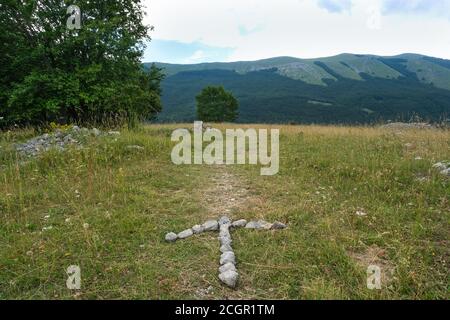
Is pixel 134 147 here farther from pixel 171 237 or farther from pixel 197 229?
pixel 171 237

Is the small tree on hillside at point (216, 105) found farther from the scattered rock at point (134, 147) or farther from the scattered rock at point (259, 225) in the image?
the scattered rock at point (259, 225)

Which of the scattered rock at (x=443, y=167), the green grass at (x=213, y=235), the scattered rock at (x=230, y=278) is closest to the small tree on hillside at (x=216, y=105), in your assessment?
the green grass at (x=213, y=235)

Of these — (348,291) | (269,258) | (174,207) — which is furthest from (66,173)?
(348,291)

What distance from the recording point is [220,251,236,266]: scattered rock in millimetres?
4360

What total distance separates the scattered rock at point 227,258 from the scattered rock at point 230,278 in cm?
31

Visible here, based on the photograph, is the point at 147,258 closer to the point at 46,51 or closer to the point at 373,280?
the point at 373,280

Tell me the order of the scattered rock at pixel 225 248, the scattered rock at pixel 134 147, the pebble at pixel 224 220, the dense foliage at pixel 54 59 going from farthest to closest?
1. the dense foliage at pixel 54 59
2. the scattered rock at pixel 134 147
3. the pebble at pixel 224 220
4. the scattered rock at pixel 225 248

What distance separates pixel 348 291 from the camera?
379cm

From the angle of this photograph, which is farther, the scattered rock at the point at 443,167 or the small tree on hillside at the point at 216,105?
the small tree on hillside at the point at 216,105

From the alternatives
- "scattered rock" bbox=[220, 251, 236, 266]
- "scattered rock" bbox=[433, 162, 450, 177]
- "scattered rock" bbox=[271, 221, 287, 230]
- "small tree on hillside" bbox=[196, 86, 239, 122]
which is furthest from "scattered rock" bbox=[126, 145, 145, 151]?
"small tree on hillside" bbox=[196, 86, 239, 122]

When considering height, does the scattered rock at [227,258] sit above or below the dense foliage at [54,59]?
below

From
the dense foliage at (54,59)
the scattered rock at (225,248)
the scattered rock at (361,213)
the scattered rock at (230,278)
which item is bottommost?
the scattered rock at (230,278)

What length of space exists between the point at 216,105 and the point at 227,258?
6487 centimetres

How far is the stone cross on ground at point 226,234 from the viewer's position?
401 cm
